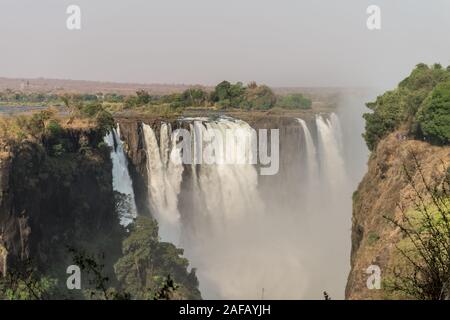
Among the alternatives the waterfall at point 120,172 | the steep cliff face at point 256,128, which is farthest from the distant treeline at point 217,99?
the waterfall at point 120,172

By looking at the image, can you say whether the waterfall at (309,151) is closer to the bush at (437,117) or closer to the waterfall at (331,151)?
the waterfall at (331,151)

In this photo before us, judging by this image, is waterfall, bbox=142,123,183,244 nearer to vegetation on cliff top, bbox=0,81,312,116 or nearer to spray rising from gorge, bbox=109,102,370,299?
spray rising from gorge, bbox=109,102,370,299

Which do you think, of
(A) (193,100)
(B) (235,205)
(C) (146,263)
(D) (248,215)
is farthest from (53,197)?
(A) (193,100)

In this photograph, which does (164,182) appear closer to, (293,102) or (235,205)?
(235,205)

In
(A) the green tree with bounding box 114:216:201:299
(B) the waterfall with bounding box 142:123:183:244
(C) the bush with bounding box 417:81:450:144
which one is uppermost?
(C) the bush with bounding box 417:81:450:144

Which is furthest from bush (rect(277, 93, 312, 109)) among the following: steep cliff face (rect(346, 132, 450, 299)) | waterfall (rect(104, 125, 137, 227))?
steep cliff face (rect(346, 132, 450, 299))
